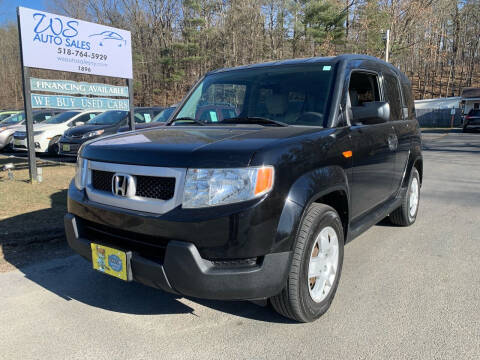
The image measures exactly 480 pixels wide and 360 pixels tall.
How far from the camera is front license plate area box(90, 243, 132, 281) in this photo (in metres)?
2.41

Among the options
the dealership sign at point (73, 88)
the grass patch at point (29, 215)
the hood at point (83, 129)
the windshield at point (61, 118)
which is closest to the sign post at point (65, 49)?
the dealership sign at point (73, 88)

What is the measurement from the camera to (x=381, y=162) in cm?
373

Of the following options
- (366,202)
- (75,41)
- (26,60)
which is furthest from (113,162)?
(75,41)

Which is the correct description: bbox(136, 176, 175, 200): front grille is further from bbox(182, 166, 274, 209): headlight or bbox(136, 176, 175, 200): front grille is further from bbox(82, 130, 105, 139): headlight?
bbox(82, 130, 105, 139): headlight

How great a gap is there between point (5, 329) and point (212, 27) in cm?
3918

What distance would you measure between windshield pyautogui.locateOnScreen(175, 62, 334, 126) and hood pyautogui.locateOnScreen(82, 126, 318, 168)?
0.36 m

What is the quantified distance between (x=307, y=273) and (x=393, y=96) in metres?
2.83

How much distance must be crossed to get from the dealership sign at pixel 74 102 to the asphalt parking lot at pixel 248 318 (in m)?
5.52

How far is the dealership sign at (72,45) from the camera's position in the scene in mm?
7539

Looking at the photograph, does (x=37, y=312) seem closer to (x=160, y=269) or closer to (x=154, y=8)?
(x=160, y=269)

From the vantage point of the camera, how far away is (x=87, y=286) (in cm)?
338

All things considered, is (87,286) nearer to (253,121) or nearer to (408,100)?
(253,121)

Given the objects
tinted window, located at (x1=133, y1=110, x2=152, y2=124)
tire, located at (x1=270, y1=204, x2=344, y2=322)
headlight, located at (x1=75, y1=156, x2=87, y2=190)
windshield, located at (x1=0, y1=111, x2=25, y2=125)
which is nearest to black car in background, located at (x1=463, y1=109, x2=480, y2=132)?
tinted window, located at (x1=133, y1=110, x2=152, y2=124)

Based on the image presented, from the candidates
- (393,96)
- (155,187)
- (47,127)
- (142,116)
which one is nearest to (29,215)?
(155,187)
